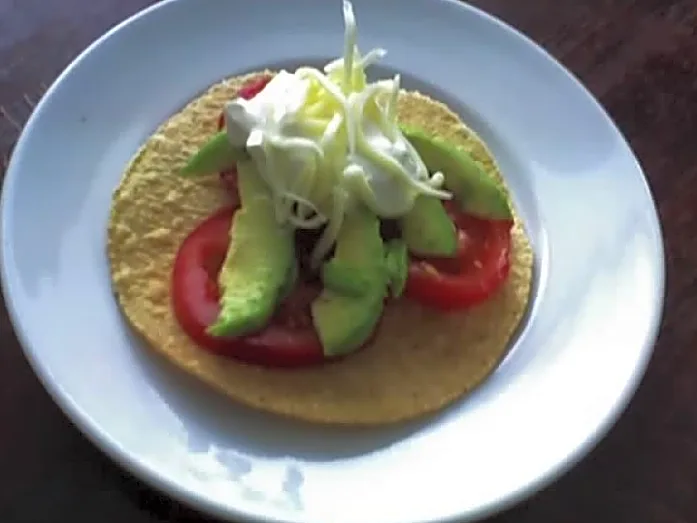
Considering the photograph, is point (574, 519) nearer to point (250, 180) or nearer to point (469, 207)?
point (469, 207)

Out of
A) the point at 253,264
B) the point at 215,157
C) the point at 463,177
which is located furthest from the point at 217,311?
the point at 463,177

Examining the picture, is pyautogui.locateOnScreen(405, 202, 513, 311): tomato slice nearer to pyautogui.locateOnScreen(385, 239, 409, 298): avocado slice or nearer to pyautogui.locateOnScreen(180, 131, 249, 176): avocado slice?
pyautogui.locateOnScreen(385, 239, 409, 298): avocado slice

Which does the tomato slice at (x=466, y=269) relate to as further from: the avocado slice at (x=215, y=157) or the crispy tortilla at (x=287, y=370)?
the avocado slice at (x=215, y=157)

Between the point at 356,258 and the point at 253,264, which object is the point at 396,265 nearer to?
the point at 356,258

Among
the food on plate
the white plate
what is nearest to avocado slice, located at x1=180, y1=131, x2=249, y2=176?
the food on plate

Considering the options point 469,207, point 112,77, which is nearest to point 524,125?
point 469,207
